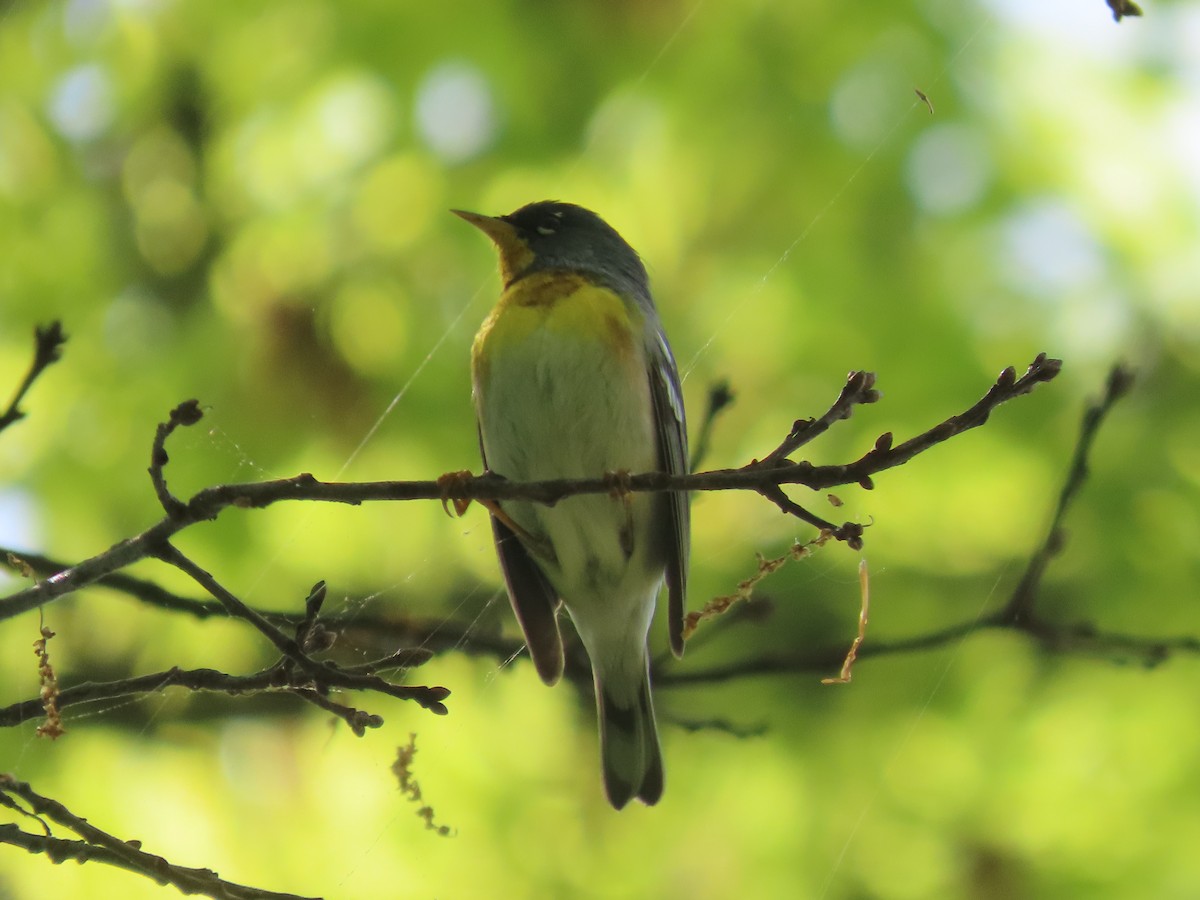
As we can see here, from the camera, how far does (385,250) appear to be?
3.76m

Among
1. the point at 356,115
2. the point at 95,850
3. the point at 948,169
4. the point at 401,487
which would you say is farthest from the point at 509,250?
the point at 95,850

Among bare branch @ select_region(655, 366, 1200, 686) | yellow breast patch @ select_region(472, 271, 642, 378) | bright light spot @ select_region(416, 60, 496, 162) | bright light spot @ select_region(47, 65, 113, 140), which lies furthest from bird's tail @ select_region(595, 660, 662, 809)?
bright light spot @ select_region(47, 65, 113, 140)

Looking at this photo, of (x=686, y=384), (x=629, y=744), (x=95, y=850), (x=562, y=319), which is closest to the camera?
(x=95, y=850)

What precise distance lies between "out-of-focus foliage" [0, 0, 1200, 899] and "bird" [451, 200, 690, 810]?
Answer: 304 mm

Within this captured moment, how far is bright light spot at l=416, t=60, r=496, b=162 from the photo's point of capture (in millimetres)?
3861

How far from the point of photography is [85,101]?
3.89m

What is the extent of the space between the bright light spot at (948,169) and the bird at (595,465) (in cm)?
130

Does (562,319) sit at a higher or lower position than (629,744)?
higher

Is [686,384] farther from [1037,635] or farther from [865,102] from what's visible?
[1037,635]

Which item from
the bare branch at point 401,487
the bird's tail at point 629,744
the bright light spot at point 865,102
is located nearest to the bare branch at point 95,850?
the bare branch at point 401,487

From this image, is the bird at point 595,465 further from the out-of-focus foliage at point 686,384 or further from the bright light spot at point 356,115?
the bright light spot at point 356,115

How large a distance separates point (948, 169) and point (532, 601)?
7.08ft

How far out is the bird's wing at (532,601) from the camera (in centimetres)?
298

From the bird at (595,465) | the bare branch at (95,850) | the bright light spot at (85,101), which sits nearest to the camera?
the bare branch at (95,850)
